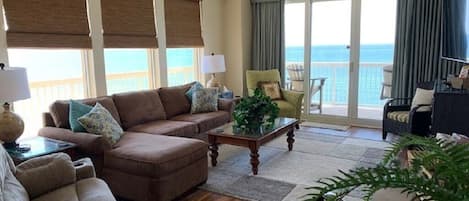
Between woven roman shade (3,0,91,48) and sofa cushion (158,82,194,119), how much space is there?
113 cm

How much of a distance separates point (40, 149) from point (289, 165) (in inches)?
97.4

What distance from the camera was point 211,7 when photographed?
6.19 metres

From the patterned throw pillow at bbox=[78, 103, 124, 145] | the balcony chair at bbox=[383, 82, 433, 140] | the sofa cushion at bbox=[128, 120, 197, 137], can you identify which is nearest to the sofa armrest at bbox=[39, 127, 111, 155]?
the patterned throw pillow at bbox=[78, 103, 124, 145]

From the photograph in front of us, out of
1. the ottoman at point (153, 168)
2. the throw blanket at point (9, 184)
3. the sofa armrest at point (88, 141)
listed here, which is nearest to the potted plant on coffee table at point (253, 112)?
the ottoman at point (153, 168)

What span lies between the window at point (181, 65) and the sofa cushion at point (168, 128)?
4.79 ft

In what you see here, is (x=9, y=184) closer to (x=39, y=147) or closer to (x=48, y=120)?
(x=39, y=147)

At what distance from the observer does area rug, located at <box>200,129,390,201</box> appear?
3.29 meters

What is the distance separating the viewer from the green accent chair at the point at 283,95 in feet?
18.2

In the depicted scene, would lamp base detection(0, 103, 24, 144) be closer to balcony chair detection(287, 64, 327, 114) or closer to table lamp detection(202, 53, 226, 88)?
table lamp detection(202, 53, 226, 88)

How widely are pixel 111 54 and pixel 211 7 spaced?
7.24 ft

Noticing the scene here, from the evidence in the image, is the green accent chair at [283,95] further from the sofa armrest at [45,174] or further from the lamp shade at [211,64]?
the sofa armrest at [45,174]

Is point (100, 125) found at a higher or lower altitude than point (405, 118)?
higher

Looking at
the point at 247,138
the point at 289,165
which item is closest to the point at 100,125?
the point at 247,138

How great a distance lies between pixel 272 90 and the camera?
588cm
